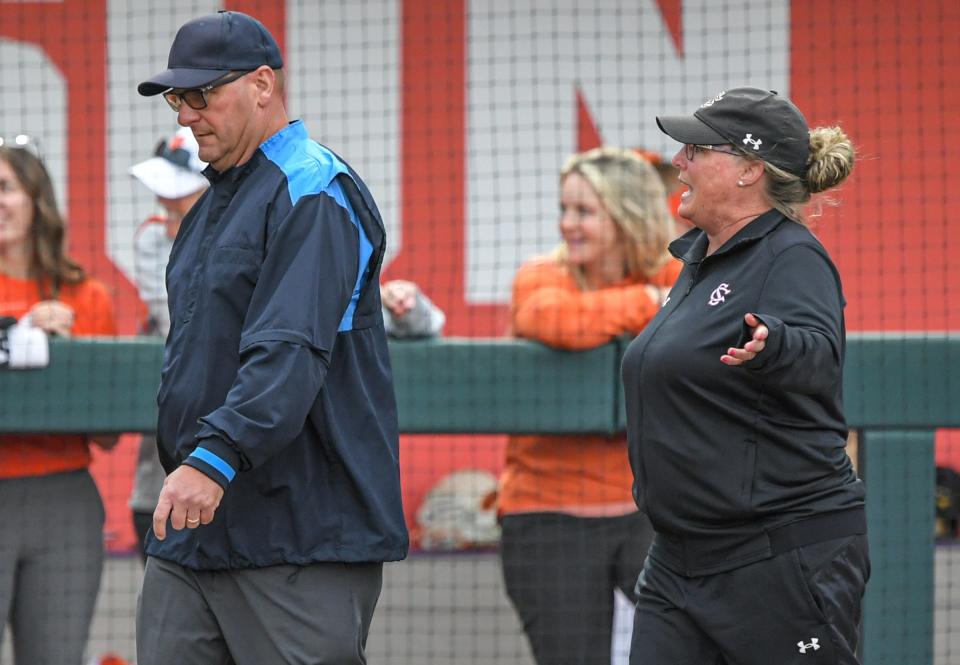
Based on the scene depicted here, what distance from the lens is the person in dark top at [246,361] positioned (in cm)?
263

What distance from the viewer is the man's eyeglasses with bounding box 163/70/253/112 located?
2678 mm

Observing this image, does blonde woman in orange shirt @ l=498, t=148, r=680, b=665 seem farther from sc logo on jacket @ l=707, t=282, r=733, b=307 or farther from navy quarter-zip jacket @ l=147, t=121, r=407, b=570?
navy quarter-zip jacket @ l=147, t=121, r=407, b=570

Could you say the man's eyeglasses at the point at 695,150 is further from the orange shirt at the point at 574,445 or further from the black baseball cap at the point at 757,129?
the orange shirt at the point at 574,445

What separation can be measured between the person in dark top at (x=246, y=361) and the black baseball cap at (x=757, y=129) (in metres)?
0.69

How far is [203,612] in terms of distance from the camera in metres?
2.75

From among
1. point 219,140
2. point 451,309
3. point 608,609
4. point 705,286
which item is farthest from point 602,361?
point 451,309

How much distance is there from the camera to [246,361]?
8.37ft

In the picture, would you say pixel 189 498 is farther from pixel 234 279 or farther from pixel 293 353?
pixel 234 279

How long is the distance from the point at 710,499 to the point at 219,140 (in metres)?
1.16

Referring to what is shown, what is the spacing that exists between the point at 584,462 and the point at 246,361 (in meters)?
1.57

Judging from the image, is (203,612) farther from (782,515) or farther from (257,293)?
(782,515)

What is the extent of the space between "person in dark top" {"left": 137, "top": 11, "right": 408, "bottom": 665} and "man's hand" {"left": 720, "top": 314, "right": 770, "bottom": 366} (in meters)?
0.67

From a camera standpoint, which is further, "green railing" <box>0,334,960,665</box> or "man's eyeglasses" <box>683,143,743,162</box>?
"green railing" <box>0,334,960,665</box>

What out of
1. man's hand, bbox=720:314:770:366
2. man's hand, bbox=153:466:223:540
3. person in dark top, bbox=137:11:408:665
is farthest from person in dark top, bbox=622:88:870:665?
man's hand, bbox=153:466:223:540
